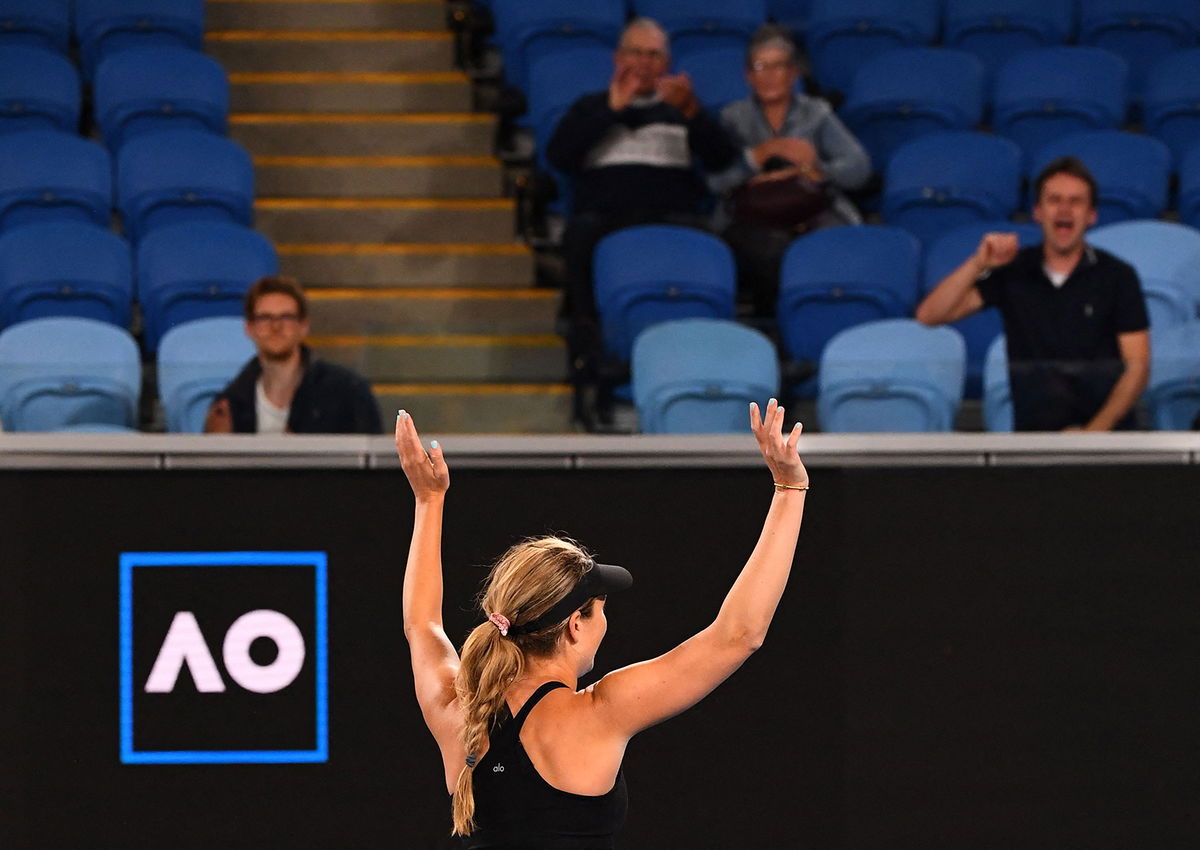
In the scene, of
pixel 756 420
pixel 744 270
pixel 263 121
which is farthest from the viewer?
pixel 263 121

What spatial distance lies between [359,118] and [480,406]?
4894 millimetres

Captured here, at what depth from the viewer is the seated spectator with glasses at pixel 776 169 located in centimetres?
720

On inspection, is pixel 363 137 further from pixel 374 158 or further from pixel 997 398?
pixel 997 398

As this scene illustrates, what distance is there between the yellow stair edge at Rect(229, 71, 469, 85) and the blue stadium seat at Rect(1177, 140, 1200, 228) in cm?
386

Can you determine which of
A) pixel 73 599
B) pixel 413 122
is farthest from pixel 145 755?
pixel 413 122

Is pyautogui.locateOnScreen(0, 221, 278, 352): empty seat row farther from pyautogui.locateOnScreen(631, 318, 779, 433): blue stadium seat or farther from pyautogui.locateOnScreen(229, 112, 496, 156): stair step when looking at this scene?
pyautogui.locateOnScreen(631, 318, 779, 433): blue stadium seat

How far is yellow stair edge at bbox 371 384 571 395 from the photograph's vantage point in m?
4.86

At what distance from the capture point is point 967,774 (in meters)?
4.69

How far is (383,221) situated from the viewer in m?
8.77

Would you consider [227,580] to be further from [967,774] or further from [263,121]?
[263,121]

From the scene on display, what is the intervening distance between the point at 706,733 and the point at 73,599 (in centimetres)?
176

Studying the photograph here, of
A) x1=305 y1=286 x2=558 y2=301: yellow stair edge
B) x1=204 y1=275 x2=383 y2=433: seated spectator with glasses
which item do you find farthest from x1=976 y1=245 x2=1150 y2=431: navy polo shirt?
x1=305 y1=286 x2=558 y2=301: yellow stair edge

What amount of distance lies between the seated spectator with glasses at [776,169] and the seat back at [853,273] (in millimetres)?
253

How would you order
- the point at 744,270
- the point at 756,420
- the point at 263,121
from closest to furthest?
the point at 756,420 < the point at 744,270 < the point at 263,121
